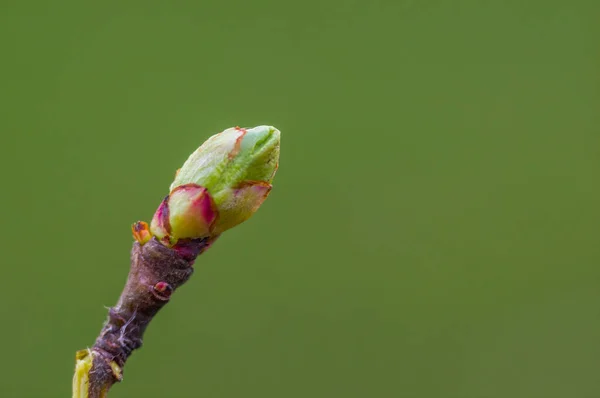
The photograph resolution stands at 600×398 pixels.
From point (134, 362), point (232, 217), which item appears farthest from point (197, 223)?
point (134, 362)

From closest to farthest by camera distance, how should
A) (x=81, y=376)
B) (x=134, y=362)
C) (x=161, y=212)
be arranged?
1. (x=81, y=376)
2. (x=161, y=212)
3. (x=134, y=362)

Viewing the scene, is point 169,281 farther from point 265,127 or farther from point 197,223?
point 265,127

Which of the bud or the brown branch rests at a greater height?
the bud

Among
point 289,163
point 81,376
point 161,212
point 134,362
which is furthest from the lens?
point 289,163

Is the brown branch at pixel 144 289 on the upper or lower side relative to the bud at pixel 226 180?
lower

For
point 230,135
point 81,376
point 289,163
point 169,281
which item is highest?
point 289,163

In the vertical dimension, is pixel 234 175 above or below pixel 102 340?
above

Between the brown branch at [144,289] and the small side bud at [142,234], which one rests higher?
the small side bud at [142,234]

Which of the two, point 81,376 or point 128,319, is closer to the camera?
point 81,376
